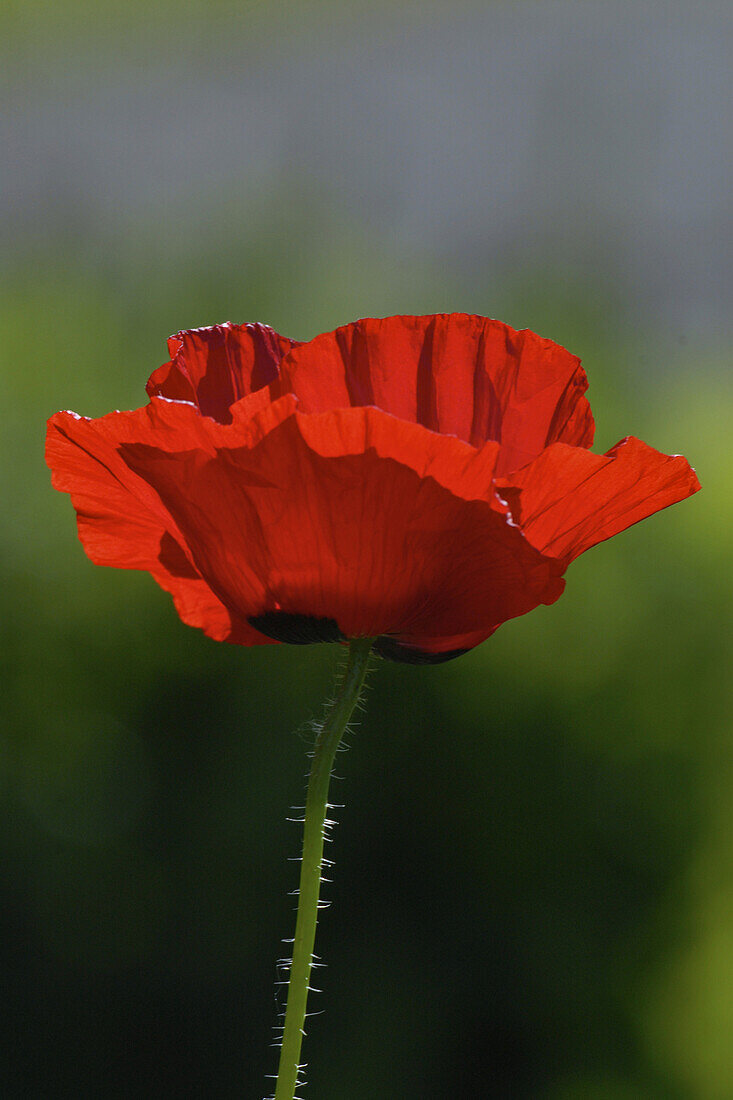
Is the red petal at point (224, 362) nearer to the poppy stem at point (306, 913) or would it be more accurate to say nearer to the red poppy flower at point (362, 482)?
the red poppy flower at point (362, 482)

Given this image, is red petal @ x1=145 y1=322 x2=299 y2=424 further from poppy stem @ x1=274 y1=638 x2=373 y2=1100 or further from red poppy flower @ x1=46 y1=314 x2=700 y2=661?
poppy stem @ x1=274 y1=638 x2=373 y2=1100

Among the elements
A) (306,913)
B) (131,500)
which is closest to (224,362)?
(131,500)

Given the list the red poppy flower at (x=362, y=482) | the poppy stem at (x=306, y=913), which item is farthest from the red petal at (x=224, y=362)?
the poppy stem at (x=306, y=913)

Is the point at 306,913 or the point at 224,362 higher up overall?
the point at 224,362

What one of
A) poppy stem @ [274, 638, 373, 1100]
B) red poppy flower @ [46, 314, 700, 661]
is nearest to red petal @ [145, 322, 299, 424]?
red poppy flower @ [46, 314, 700, 661]

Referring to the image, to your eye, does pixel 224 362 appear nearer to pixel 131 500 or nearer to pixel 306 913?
pixel 131 500

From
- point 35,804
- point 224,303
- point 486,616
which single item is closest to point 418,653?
point 486,616
